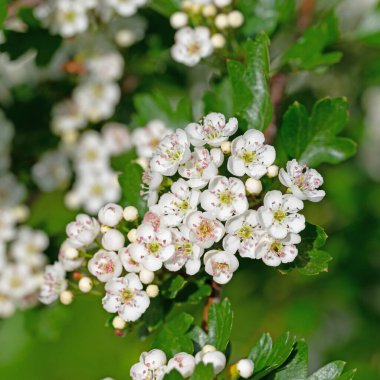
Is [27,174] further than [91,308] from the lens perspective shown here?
No

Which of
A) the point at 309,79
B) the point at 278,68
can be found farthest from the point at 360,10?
the point at 278,68

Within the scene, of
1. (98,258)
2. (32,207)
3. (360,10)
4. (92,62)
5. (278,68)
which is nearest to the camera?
(98,258)

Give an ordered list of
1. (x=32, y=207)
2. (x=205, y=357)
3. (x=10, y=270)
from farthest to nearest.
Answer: (x=32, y=207) → (x=10, y=270) → (x=205, y=357)

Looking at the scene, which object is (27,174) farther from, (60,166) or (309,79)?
(309,79)

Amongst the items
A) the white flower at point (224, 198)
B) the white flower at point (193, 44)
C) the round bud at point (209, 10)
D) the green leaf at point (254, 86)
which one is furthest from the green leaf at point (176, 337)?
the round bud at point (209, 10)

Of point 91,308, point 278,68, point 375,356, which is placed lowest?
point 91,308

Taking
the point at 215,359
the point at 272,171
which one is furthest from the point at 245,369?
the point at 272,171

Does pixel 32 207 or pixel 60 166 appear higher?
pixel 60 166

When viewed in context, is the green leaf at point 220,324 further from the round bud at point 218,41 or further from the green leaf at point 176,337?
the round bud at point 218,41
